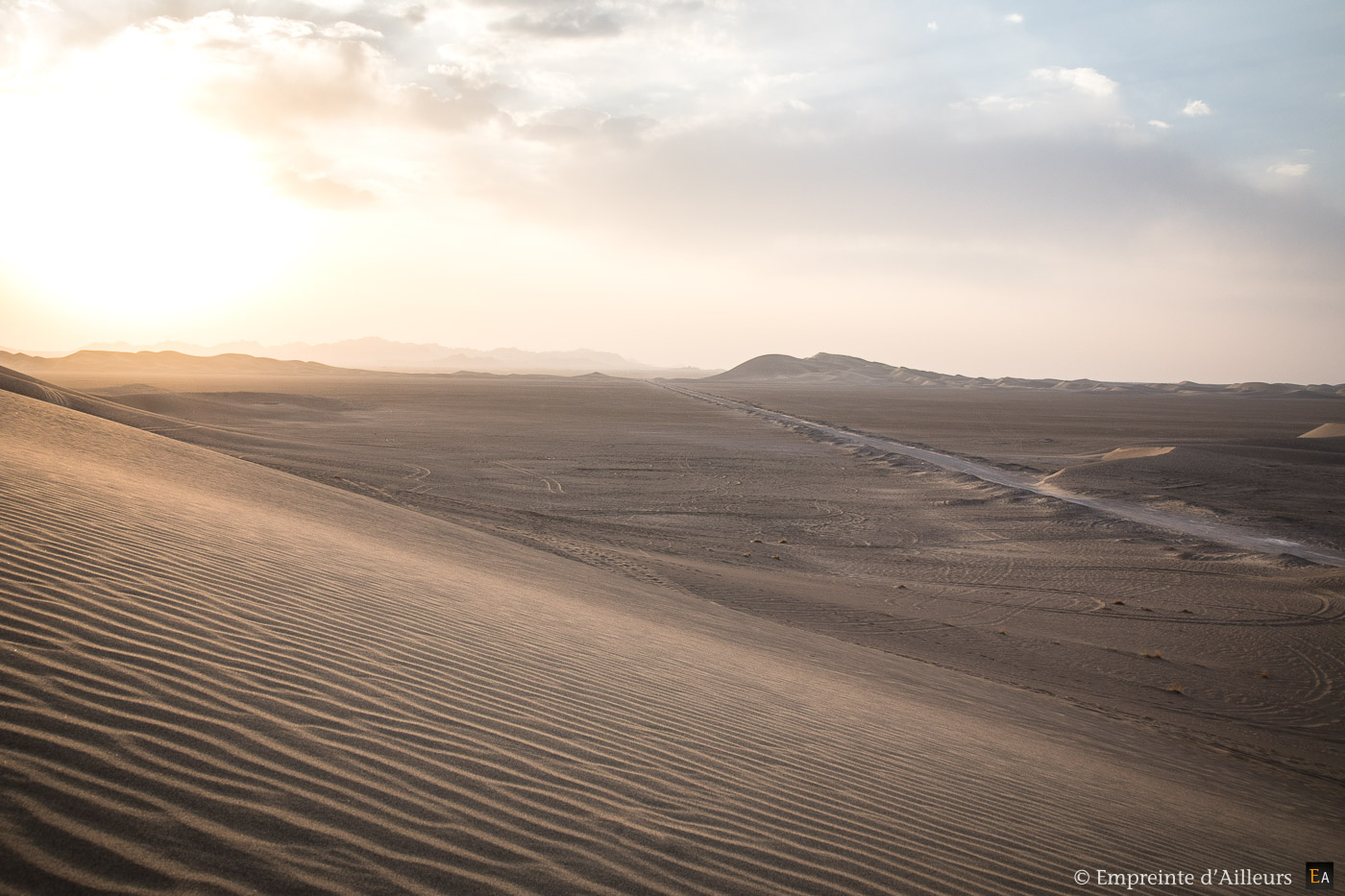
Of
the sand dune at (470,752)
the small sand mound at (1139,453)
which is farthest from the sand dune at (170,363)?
the sand dune at (470,752)

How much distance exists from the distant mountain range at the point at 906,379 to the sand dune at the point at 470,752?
435 feet

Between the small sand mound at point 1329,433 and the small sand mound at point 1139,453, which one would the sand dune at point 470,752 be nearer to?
the small sand mound at point 1139,453

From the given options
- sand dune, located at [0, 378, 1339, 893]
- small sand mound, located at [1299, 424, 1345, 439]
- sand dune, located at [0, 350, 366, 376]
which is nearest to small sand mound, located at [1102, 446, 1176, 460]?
small sand mound, located at [1299, 424, 1345, 439]

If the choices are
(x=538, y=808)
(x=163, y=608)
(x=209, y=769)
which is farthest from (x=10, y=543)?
(x=538, y=808)

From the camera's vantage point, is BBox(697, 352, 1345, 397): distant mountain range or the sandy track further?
BBox(697, 352, 1345, 397): distant mountain range

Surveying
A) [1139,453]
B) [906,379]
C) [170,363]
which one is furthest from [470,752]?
[906,379]

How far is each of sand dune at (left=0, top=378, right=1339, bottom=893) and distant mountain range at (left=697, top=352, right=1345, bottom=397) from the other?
132563 mm

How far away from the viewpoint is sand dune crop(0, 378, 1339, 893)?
224cm

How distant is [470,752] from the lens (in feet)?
A: 10.00

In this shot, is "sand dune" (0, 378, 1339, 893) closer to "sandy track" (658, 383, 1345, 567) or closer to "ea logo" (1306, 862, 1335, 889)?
"ea logo" (1306, 862, 1335, 889)

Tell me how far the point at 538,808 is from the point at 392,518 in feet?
26.3

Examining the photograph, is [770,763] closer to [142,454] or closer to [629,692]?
[629,692]

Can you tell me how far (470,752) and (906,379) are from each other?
16369 cm

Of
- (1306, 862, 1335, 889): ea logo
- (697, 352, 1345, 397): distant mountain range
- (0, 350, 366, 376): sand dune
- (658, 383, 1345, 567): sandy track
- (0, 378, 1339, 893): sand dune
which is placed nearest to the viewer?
(0, 378, 1339, 893): sand dune
